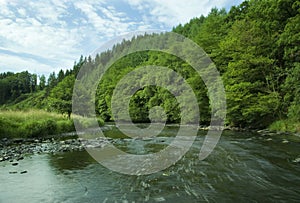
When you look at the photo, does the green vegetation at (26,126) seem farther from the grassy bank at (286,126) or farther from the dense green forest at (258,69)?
the grassy bank at (286,126)

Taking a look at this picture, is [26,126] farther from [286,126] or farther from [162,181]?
[286,126]

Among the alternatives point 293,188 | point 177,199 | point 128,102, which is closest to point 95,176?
point 177,199

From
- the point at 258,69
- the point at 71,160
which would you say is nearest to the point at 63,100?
the point at 71,160

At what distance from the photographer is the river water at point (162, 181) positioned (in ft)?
18.3

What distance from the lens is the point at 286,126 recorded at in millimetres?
18906

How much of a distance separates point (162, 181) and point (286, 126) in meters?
16.1

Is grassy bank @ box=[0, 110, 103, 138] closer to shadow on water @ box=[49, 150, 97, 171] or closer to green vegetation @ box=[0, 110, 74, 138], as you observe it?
green vegetation @ box=[0, 110, 74, 138]

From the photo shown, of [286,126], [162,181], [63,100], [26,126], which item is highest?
[63,100]

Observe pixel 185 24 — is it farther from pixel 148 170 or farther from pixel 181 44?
pixel 148 170

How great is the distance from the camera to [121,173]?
25.7 feet

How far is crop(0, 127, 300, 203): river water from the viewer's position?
5586 millimetres

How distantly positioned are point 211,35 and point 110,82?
114ft

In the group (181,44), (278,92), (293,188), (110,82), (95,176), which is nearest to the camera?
(293,188)

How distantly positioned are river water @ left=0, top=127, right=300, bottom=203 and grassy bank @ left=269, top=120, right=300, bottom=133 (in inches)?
359
